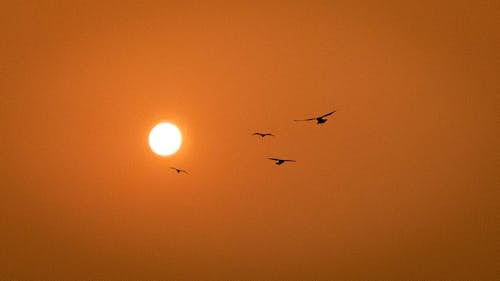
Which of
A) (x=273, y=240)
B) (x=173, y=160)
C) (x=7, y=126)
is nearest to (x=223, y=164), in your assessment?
(x=173, y=160)

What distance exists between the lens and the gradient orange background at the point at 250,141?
1979 mm

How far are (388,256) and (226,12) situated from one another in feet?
4.41

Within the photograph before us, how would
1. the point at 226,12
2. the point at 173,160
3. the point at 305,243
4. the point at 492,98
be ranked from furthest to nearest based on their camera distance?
the point at 305,243, the point at 173,160, the point at 492,98, the point at 226,12

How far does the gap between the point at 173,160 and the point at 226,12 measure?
0.61 m

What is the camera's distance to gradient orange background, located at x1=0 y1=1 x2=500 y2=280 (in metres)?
1.98

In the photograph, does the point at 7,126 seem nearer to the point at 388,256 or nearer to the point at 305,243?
the point at 305,243

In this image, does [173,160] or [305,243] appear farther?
[305,243]

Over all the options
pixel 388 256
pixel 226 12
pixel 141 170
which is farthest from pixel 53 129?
pixel 388 256

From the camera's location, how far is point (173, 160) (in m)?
2.25

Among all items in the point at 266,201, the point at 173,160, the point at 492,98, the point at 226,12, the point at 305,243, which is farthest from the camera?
the point at 305,243

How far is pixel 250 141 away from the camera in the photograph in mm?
2221

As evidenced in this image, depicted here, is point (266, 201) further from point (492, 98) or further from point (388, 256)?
point (492, 98)

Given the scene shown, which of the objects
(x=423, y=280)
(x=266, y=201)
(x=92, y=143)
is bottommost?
(x=423, y=280)

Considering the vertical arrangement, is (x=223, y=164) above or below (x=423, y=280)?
above
